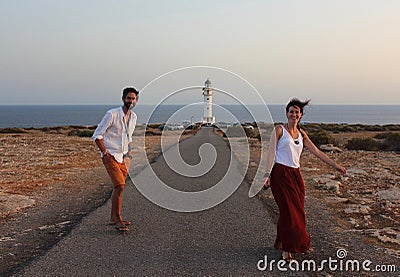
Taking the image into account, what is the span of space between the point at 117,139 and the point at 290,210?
3.01 meters

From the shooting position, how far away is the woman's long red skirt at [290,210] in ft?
18.1

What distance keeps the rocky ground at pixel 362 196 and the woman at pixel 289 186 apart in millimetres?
1462

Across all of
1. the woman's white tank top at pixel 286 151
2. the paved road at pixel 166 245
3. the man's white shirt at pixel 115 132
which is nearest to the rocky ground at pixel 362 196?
the paved road at pixel 166 245

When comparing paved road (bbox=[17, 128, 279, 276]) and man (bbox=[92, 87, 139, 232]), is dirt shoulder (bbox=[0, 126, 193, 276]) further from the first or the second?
man (bbox=[92, 87, 139, 232])

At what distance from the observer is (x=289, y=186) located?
575 cm

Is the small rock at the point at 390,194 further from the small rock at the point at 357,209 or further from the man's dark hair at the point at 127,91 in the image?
the man's dark hair at the point at 127,91

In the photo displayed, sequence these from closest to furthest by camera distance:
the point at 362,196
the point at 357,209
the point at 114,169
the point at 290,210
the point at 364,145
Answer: the point at 290,210, the point at 114,169, the point at 357,209, the point at 362,196, the point at 364,145

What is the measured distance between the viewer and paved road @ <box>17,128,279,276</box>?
5.11 m

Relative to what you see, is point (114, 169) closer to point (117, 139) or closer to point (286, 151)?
point (117, 139)

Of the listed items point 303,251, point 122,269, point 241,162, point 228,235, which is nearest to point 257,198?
point 228,235

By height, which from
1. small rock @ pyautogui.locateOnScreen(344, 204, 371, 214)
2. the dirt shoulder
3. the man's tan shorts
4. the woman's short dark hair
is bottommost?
the dirt shoulder

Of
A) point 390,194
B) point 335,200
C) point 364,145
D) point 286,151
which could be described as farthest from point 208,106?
point 364,145

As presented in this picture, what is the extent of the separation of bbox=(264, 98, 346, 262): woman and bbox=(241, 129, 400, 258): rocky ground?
146cm

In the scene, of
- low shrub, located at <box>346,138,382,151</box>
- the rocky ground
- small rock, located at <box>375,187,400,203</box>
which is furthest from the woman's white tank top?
low shrub, located at <box>346,138,382,151</box>
